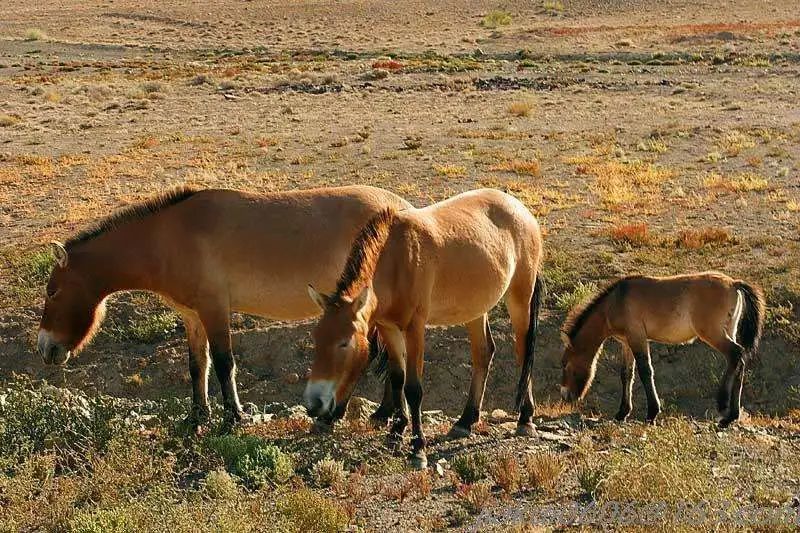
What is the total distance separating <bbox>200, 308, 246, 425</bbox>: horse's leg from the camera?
33.0 ft

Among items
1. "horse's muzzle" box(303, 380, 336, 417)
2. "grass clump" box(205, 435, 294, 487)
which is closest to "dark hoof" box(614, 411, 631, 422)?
"grass clump" box(205, 435, 294, 487)

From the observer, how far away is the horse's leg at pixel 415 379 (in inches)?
352

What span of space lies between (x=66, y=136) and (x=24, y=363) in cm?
2131

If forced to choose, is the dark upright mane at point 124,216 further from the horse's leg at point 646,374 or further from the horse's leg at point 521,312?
the horse's leg at point 646,374

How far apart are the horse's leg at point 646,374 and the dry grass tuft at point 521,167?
47.4 feet

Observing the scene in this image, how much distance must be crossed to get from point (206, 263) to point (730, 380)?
232 inches

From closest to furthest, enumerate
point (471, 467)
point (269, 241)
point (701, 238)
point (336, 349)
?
point (336, 349)
point (471, 467)
point (269, 241)
point (701, 238)

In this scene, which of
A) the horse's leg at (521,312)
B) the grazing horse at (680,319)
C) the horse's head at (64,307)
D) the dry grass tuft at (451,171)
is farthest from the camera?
the dry grass tuft at (451,171)

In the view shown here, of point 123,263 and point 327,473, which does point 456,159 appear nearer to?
point 123,263

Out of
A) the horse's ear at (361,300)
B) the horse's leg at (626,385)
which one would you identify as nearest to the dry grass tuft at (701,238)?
the horse's leg at (626,385)

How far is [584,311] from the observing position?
1189 centimetres

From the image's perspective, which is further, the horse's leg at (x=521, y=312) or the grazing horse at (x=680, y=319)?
the grazing horse at (x=680, y=319)

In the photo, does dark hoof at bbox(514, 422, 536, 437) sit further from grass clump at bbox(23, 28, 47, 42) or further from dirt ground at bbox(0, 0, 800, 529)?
grass clump at bbox(23, 28, 47, 42)

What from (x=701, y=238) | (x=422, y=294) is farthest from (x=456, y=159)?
(x=422, y=294)
